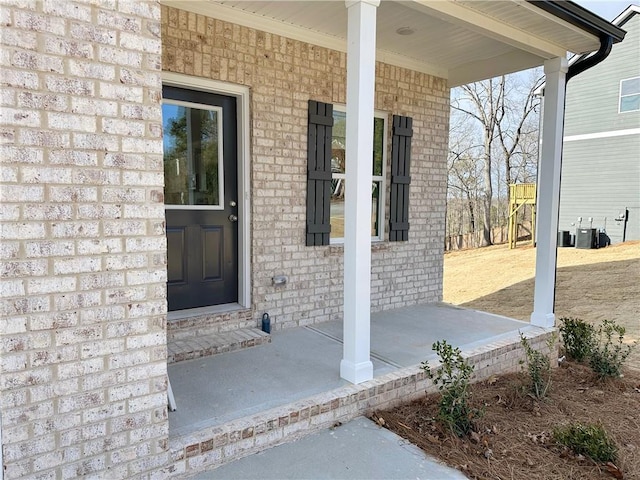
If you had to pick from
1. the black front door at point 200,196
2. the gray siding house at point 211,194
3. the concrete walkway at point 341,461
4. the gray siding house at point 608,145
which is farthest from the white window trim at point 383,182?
the gray siding house at point 608,145

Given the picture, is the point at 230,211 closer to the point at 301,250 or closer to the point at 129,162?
the point at 301,250

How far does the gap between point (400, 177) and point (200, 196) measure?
2.31 metres

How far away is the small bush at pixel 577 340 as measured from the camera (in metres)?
4.32

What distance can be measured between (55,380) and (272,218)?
7.87ft

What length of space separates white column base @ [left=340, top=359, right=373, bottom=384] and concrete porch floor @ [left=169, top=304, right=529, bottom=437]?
0.19ft

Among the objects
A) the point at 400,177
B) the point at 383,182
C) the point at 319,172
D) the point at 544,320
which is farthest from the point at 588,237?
the point at 319,172

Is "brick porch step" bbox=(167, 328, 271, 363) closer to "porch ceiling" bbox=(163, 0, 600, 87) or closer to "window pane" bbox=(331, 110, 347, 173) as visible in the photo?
"window pane" bbox=(331, 110, 347, 173)

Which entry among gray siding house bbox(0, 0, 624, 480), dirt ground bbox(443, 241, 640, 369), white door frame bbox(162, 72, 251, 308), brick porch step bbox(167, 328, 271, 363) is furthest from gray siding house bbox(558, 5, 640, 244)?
brick porch step bbox(167, 328, 271, 363)

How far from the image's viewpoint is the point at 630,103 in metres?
11.5

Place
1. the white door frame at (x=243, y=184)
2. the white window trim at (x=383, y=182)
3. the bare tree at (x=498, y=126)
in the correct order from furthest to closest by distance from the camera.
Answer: the bare tree at (x=498, y=126) < the white window trim at (x=383, y=182) < the white door frame at (x=243, y=184)

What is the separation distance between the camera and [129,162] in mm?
1869

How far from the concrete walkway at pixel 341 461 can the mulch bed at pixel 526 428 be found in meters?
0.12

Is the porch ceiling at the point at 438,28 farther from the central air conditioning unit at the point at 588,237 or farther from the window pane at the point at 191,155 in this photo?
the central air conditioning unit at the point at 588,237

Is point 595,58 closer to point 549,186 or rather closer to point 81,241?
point 549,186
